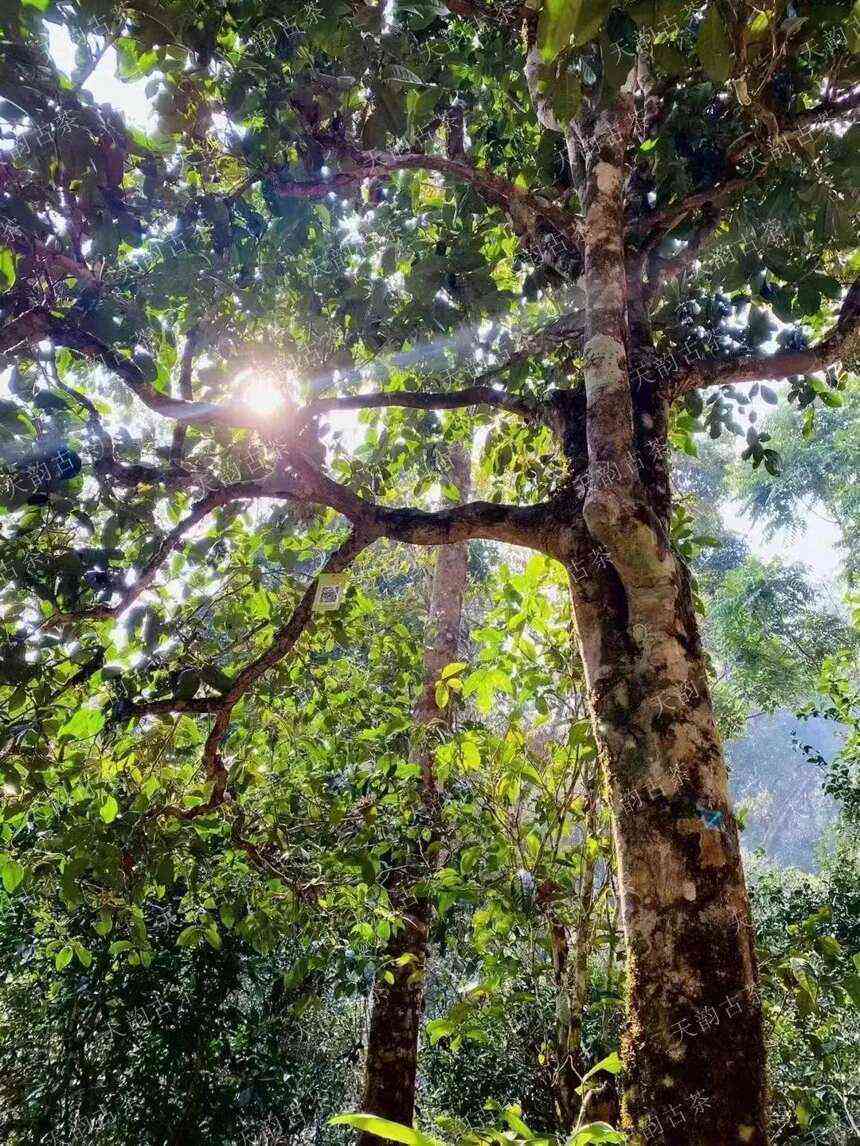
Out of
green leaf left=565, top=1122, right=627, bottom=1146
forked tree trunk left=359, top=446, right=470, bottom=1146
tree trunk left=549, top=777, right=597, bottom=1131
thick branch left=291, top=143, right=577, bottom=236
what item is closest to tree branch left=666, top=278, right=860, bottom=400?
thick branch left=291, top=143, right=577, bottom=236

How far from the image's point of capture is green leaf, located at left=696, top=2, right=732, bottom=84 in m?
0.88

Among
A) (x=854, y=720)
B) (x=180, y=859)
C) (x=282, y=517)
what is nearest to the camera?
(x=282, y=517)

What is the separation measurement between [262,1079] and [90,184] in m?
5.17

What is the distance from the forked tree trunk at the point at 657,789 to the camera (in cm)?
126

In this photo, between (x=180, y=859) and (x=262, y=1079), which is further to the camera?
(x=262, y=1079)

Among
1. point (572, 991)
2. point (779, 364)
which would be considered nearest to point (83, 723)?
point (572, 991)

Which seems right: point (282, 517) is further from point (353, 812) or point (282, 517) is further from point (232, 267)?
point (353, 812)

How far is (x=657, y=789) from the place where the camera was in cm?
150

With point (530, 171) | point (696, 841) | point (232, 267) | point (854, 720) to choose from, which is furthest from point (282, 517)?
point (854, 720)

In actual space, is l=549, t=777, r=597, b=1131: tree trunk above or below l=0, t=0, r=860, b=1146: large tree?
below

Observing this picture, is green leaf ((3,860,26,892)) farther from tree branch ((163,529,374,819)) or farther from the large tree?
tree branch ((163,529,374,819))

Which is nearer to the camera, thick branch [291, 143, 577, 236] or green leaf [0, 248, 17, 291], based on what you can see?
green leaf [0, 248, 17, 291]

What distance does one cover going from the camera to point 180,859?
3.18m

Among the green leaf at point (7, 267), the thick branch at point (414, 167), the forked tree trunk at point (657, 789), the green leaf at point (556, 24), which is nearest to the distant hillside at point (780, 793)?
the thick branch at point (414, 167)
